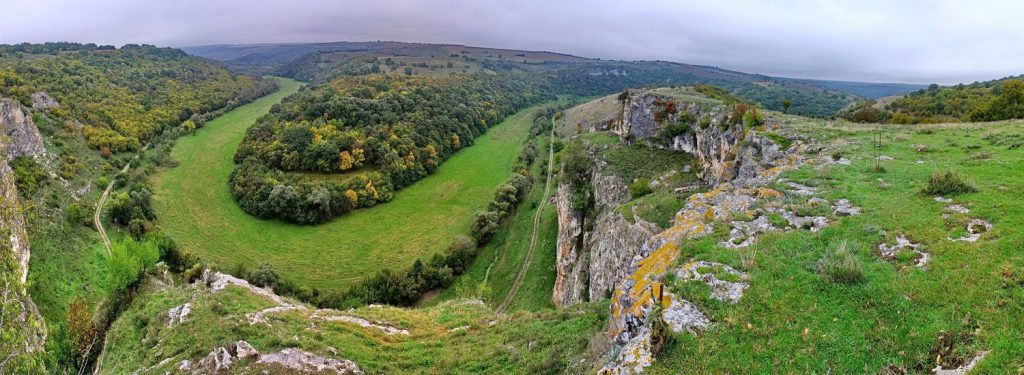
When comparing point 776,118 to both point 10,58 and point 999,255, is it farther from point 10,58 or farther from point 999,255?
point 10,58

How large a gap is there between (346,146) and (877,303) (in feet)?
300

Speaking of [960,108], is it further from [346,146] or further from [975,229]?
[346,146]

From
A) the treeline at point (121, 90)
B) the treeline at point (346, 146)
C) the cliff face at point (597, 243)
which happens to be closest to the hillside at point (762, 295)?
the cliff face at point (597, 243)

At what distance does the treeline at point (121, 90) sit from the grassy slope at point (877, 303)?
113 metres

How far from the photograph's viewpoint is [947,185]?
55.0 ft

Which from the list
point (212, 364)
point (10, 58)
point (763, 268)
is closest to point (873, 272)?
point (763, 268)

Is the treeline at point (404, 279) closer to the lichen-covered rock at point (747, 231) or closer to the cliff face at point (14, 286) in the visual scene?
the cliff face at point (14, 286)

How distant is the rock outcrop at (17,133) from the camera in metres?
63.1

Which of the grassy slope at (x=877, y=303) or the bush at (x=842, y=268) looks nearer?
the grassy slope at (x=877, y=303)

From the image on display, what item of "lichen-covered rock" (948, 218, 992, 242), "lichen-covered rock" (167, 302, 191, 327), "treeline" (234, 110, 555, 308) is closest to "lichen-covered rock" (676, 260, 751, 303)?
"lichen-covered rock" (948, 218, 992, 242)

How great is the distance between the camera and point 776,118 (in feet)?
129

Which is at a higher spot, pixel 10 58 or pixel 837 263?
pixel 10 58

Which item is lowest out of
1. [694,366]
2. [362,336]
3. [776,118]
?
[362,336]

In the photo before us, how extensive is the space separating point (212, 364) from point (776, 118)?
44.5m
